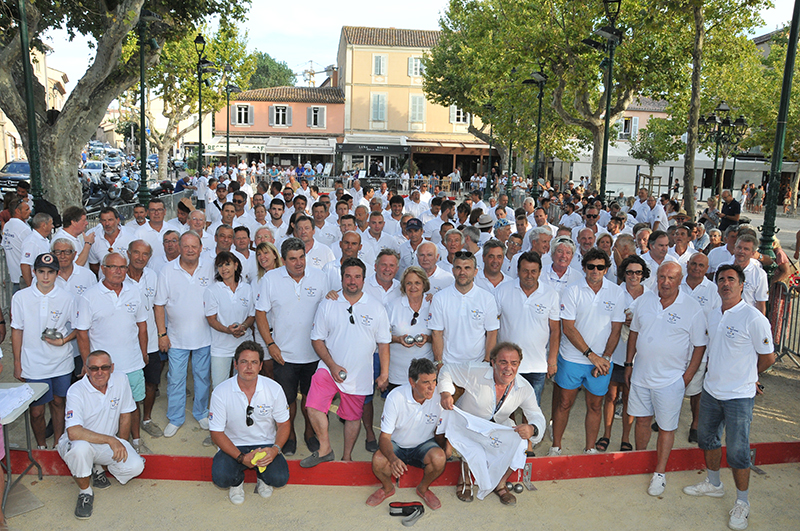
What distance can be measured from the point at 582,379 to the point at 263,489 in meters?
2.88

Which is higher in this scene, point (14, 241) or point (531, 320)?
point (14, 241)

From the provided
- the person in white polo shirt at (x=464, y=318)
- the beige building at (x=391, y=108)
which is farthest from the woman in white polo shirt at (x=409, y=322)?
the beige building at (x=391, y=108)

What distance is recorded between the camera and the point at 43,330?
530 centimetres

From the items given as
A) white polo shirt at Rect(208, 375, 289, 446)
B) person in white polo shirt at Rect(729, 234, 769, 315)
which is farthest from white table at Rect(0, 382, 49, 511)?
person in white polo shirt at Rect(729, 234, 769, 315)

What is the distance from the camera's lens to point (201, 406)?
20.2ft

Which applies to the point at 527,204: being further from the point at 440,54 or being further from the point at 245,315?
the point at 440,54

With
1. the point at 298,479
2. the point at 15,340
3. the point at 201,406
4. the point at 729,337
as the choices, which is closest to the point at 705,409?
the point at 729,337

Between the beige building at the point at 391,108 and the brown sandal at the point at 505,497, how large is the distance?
41623 mm

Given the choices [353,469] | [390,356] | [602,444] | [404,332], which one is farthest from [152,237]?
[602,444]

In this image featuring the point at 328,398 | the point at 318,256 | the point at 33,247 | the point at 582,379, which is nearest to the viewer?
the point at 328,398

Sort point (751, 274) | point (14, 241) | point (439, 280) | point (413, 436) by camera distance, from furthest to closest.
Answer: point (14, 241) < point (751, 274) < point (439, 280) < point (413, 436)

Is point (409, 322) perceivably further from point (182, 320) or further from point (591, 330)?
point (182, 320)

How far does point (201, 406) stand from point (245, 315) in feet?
3.45

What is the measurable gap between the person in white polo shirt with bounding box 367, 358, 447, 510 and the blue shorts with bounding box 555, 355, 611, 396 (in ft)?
4.10
